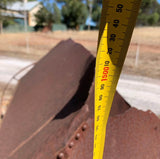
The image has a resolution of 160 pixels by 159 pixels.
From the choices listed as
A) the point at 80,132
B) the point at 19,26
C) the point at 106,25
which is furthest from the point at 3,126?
the point at 19,26

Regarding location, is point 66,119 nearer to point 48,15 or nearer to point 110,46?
point 110,46

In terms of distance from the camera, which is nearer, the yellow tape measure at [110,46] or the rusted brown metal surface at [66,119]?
the yellow tape measure at [110,46]

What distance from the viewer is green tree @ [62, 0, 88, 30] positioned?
135 feet

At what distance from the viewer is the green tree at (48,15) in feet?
110

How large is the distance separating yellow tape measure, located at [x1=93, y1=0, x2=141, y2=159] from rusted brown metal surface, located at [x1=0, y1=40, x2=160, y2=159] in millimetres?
490

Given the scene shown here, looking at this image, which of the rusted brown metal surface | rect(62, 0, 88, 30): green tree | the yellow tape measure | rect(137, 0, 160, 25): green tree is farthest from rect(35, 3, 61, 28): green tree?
the yellow tape measure

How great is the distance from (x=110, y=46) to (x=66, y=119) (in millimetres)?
1181

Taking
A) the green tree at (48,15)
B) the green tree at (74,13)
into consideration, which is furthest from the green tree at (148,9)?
the green tree at (74,13)

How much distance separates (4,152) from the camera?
222 centimetres

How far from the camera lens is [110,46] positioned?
895 mm

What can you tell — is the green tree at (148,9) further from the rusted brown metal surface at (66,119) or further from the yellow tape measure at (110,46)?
the yellow tape measure at (110,46)

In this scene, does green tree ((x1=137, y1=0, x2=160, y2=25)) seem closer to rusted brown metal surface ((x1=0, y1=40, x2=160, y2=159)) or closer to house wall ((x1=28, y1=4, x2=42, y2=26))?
rusted brown metal surface ((x1=0, y1=40, x2=160, y2=159))

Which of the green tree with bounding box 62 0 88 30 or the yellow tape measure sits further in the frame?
the green tree with bounding box 62 0 88 30

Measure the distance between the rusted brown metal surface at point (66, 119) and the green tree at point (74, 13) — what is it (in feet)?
133
